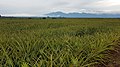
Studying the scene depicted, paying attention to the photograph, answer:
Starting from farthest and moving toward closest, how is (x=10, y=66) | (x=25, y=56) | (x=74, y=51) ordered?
(x=74, y=51) < (x=25, y=56) < (x=10, y=66)

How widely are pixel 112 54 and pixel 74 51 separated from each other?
177 cm

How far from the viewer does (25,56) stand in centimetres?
473

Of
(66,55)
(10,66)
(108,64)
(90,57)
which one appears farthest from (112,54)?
(10,66)

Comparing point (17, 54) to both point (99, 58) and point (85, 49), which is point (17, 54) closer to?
point (85, 49)

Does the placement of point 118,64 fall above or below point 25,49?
below

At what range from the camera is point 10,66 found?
414 centimetres

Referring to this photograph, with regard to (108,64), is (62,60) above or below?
above

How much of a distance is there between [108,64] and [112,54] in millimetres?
1267

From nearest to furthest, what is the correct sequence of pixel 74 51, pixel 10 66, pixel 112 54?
pixel 10 66, pixel 74 51, pixel 112 54

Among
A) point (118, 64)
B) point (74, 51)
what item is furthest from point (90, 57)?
point (118, 64)

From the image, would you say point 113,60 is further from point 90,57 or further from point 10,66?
point 10,66

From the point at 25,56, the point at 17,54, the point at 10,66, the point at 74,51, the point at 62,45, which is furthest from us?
the point at 62,45

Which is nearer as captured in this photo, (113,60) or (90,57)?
(90,57)

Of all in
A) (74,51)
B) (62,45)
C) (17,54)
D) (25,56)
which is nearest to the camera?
(25,56)
